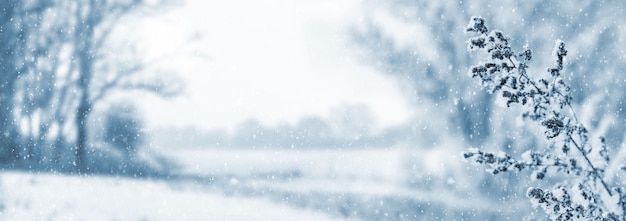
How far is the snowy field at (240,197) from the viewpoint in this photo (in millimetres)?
3916

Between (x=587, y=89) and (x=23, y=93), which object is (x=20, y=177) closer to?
(x=23, y=93)

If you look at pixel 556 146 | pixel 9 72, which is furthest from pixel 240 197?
pixel 556 146

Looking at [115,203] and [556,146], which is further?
[115,203]

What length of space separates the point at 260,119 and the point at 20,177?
16.1ft

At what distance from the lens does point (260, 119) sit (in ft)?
31.3

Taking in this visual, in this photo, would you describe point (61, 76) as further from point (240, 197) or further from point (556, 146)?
point (556, 146)

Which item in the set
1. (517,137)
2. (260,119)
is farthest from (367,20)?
(260,119)

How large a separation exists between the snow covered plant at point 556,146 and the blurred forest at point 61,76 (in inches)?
179

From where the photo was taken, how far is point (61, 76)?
589 cm

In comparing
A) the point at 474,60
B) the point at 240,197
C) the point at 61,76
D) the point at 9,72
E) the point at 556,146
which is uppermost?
the point at 61,76

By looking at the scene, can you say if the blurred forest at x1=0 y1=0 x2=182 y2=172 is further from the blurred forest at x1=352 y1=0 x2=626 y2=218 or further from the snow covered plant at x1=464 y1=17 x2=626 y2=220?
the snow covered plant at x1=464 y1=17 x2=626 y2=220

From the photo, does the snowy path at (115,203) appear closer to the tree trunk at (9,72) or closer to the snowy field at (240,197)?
the snowy field at (240,197)

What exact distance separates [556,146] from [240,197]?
3923mm

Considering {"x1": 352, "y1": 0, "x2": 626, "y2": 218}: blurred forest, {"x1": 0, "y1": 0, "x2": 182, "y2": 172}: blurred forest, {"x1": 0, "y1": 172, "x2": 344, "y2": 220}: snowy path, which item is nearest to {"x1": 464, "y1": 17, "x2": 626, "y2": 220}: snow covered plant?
{"x1": 352, "y1": 0, "x2": 626, "y2": 218}: blurred forest
